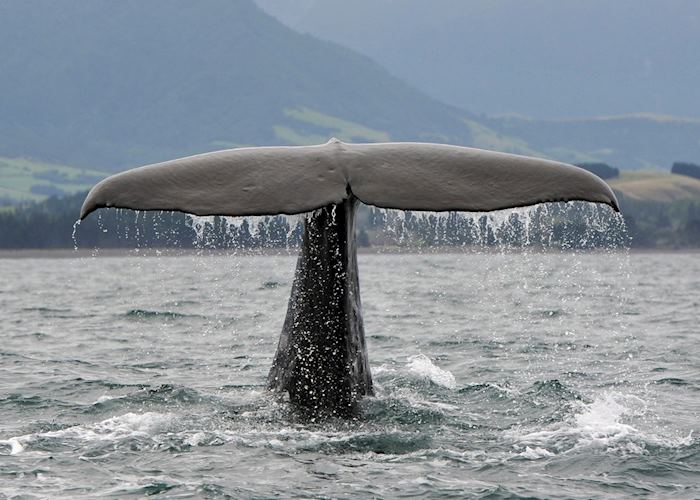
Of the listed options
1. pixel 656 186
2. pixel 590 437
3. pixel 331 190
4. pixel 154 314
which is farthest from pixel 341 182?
pixel 656 186

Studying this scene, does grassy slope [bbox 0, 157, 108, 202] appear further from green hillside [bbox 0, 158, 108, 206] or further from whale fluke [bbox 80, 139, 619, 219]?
whale fluke [bbox 80, 139, 619, 219]

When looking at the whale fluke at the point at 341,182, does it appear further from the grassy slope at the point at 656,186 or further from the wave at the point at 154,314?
the grassy slope at the point at 656,186

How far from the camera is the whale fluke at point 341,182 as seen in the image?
577 centimetres

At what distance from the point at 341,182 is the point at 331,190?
0.11 m

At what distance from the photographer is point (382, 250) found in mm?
93562

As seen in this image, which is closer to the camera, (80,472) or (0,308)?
(80,472)

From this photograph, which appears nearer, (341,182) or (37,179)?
(341,182)

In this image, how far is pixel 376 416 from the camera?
7695 millimetres

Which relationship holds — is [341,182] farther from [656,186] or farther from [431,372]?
[656,186]

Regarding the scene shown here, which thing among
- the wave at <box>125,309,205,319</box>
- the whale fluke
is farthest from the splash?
the wave at <box>125,309,205,319</box>

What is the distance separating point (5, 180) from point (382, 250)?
278 ft

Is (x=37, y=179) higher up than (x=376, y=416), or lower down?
higher up

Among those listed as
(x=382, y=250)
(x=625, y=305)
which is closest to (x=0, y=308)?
(x=625, y=305)

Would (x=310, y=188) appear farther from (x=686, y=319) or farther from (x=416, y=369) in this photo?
(x=686, y=319)
